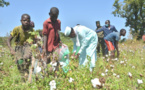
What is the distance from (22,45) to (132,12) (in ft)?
89.5

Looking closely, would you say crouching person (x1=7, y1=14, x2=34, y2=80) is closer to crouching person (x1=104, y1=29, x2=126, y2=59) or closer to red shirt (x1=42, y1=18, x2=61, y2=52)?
red shirt (x1=42, y1=18, x2=61, y2=52)

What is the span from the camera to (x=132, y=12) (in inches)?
1105

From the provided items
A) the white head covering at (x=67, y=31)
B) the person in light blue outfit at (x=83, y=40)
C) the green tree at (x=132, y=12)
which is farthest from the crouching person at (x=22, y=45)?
the green tree at (x=132, y=12)

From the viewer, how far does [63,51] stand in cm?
371

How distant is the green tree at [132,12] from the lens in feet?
90.6

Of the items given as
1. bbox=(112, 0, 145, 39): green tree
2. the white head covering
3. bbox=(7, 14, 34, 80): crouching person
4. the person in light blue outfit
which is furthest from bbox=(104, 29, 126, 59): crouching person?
bbox=(112, 0, 145, 39): green tree

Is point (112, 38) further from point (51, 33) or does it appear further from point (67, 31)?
point (51, 33)

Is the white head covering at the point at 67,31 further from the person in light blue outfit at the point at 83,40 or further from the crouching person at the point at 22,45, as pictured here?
the crouching person at the point at 22,45

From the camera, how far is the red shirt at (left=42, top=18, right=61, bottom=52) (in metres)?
3.59

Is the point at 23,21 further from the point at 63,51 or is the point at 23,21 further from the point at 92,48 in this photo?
the point at 92,48

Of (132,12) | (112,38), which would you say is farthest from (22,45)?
(132,12)

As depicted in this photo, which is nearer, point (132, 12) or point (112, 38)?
point (112, 38)

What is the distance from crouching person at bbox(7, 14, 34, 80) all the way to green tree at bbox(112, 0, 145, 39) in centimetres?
2655

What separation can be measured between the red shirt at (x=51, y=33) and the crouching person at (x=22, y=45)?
1.05ft
